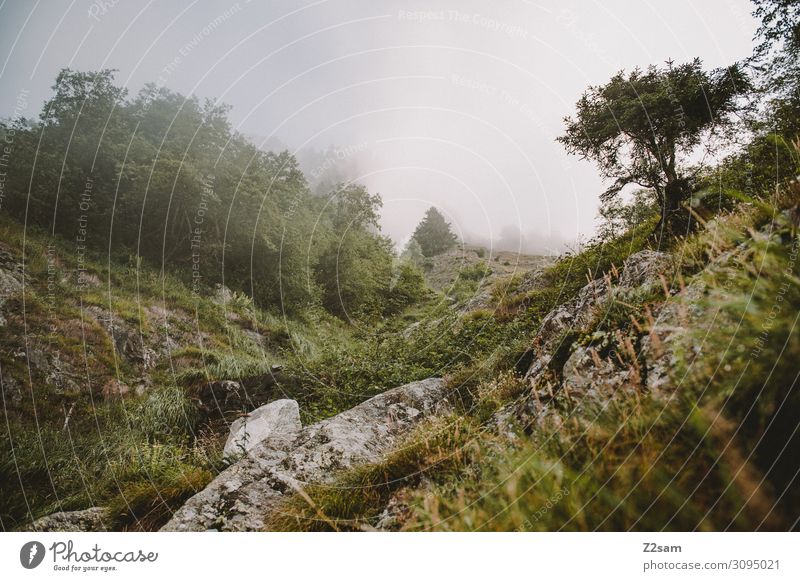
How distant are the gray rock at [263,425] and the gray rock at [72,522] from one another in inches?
61.0

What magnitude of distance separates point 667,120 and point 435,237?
80.1 ft

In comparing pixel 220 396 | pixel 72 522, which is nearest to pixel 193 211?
pixel 220 396

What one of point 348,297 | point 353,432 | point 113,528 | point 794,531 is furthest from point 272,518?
point 348,297

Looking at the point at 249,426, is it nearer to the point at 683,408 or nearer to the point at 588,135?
the point at 683,408

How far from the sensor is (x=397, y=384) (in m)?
7.02

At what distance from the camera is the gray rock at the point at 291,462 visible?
10.7ft

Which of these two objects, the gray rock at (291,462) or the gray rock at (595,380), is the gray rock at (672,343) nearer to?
the gray rock at (595,380)

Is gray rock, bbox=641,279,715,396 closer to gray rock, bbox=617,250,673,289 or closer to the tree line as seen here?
gray rock, bbox=617,250,673,289

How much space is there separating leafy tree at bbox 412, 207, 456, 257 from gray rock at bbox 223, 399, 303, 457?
904 inches

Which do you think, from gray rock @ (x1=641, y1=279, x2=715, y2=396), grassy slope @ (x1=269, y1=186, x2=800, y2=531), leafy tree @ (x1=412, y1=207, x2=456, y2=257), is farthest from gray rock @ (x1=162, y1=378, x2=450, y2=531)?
leafy tree @ (x1=412, y1=207, x2=456, y2=257)
